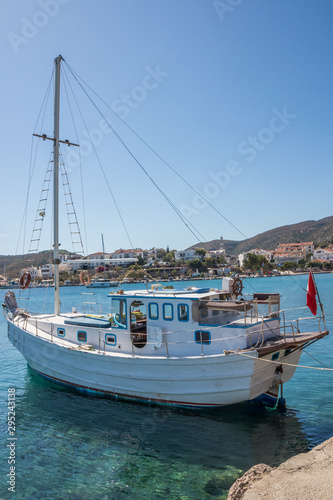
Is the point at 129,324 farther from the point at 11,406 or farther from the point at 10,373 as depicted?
the point at 10,373

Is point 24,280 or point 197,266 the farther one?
point 197,266

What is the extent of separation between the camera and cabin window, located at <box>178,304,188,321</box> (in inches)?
431

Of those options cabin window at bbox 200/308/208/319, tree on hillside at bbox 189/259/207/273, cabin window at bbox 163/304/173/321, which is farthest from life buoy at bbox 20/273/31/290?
tree on hillside at bbox 189/259/207/273

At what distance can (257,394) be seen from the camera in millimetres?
10109

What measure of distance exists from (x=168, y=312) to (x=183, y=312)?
1.62 feet

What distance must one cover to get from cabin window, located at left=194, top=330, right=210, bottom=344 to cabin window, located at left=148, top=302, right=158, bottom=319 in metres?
1.44

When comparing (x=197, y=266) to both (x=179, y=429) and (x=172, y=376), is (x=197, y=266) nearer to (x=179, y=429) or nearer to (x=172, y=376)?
(x=172, y=376)

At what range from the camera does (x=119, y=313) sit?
12133 millimetres

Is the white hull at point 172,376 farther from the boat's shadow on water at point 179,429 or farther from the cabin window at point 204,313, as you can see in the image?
the cabin window at point 204,313

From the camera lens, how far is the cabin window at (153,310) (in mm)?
11414

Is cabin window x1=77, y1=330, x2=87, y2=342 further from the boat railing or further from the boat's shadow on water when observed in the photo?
the boat's shadow on water

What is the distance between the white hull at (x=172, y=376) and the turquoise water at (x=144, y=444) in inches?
19.4

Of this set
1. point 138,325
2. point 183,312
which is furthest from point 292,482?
point 138,325

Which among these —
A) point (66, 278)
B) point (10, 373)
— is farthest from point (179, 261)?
point (10, 373)
